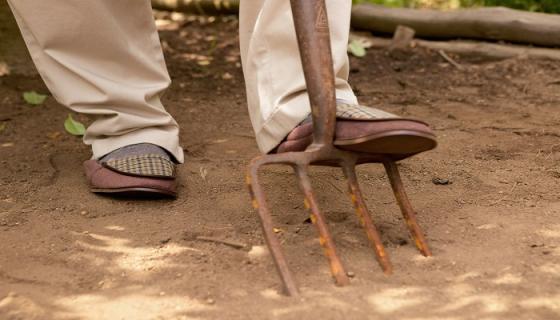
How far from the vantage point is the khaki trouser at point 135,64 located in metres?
2.29

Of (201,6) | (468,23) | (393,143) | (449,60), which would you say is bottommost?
(201,6)

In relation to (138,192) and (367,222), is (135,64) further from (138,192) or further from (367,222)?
(367,222)

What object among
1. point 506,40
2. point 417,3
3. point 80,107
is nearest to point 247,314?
point 80,107

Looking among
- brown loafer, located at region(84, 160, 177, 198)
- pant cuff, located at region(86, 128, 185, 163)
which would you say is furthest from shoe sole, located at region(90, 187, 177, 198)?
pant cuff, located at region(86, 128, 185, 163)

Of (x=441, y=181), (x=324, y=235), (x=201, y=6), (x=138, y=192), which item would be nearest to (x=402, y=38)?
(x=201, y=6)

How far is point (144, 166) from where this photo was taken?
2441mm

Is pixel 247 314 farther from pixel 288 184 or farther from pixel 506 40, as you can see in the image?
pixel 506 40

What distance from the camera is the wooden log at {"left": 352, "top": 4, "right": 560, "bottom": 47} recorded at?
4.09m

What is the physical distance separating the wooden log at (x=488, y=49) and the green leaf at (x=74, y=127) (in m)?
1.96

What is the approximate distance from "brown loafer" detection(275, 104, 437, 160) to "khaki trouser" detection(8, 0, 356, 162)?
0.88ft

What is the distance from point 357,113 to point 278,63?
394mm

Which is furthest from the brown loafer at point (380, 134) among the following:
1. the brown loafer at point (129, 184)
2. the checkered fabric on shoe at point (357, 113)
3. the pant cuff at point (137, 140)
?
the pant cuff at point (137, 140)

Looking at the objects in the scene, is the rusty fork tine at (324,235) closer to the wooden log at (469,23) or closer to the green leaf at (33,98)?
the green leaf at (33,98)

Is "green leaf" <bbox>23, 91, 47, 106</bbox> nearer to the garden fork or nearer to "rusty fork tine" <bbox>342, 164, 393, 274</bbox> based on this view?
the garden fork
